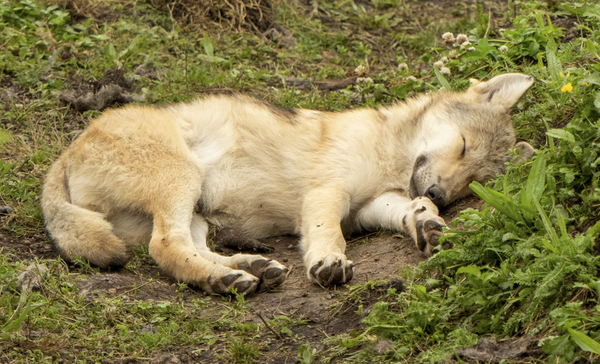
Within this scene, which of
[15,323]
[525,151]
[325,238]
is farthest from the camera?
[525,151]

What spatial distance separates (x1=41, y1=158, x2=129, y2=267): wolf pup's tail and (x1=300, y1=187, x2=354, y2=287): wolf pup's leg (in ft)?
4.72

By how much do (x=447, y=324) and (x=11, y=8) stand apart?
23.0ft

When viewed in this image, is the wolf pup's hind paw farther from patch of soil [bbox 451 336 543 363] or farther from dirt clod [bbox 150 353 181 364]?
patch of soil [bbox 451 336 543 363]

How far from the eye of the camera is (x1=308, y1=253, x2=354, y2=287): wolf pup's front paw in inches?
167

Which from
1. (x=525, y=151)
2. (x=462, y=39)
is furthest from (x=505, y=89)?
(x=462, y=39)

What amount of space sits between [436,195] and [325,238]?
1094 mm

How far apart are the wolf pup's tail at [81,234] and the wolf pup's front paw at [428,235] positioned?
2252 millimetres

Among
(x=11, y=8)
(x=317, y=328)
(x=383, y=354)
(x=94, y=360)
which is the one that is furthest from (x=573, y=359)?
(x=11, y=8)

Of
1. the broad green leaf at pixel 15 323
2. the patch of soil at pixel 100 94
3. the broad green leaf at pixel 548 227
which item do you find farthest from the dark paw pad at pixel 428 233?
the patch of soil at pixel 100 94

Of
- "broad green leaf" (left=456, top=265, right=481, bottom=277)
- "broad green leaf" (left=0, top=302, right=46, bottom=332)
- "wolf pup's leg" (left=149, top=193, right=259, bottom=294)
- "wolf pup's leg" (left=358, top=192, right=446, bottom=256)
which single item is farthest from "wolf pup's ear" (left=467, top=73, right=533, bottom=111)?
"broad green leaf" (left=0, top=302, right=46, bottom=332)

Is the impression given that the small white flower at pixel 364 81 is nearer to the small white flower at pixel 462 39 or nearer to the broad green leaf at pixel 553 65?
the small white flower at pixel 462 39

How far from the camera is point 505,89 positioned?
553 centimetres

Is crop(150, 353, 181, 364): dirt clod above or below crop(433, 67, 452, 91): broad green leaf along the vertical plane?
below

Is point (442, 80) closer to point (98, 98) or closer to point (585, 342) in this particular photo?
point (98, 98)
